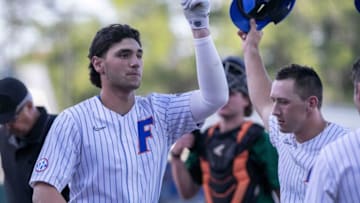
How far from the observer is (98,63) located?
5172 mm

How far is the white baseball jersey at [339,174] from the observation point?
12.1 ft

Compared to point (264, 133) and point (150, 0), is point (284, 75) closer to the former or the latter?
point (264, 133)

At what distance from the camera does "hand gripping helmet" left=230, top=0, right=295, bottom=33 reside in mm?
5504

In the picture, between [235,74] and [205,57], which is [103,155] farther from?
[235,74]

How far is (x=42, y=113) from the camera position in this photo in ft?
20.1

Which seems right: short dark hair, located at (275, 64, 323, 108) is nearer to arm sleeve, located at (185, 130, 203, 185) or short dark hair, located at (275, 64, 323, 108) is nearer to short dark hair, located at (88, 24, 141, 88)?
short dark hair, located at (88, 24, 141, 88)

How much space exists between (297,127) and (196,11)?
0.95 metres

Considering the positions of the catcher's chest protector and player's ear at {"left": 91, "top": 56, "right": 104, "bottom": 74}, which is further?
the catcher's chest protector

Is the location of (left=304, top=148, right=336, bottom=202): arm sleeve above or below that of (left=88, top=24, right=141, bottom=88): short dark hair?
below

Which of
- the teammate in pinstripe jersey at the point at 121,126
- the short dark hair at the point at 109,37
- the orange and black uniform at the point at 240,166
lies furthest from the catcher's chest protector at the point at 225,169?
the short dark hair at the point at 109,37

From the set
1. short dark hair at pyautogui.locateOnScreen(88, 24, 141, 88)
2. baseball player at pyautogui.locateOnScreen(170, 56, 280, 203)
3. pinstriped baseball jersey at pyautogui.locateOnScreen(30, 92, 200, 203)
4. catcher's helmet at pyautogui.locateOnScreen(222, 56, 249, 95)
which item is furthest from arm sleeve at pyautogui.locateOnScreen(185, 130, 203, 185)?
short dark hair at pyautogui.locateOnScreen(88, 24, 141, 88)

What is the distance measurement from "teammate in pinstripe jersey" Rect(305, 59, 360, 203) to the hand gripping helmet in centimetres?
184

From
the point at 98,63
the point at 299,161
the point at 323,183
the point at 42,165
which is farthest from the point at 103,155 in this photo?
the point at 323,183

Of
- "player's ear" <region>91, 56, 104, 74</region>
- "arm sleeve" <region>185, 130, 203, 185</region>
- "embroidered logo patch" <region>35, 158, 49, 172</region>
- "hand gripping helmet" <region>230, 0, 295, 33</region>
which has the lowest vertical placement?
"arm sleeve" <region>185, 130, 203, 185</region>
